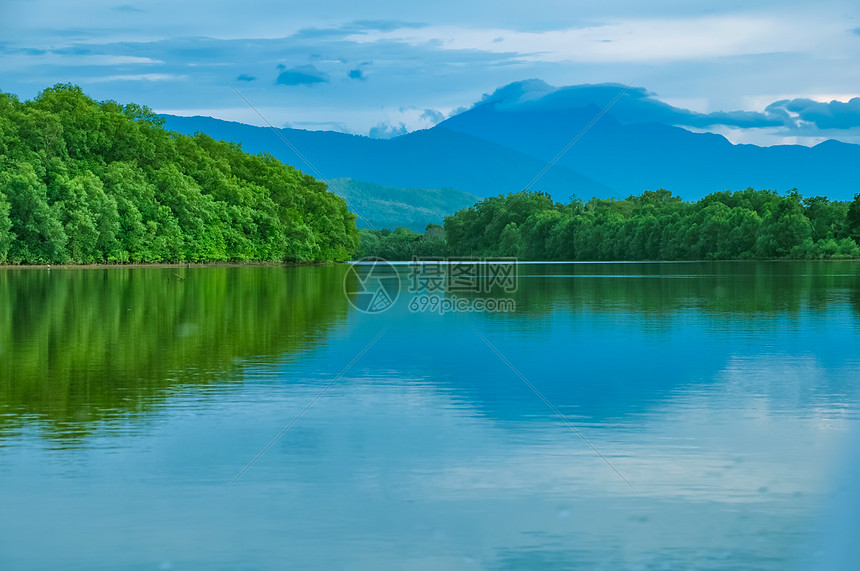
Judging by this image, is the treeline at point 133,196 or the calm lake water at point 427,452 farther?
the treeline at point 133,196

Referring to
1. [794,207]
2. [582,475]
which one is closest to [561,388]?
[582,475]

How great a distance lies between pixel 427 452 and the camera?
12.9 metres

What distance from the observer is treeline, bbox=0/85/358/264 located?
88.4 metres

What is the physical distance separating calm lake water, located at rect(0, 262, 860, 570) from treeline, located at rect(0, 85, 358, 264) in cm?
6516

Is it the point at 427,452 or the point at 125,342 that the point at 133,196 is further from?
the point at 427,452

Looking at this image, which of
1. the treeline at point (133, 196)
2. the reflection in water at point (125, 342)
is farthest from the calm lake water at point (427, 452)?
the treeline at point (133, 196)

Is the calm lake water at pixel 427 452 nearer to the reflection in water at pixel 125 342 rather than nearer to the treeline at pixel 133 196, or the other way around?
the reflection in water at pixel 125 342

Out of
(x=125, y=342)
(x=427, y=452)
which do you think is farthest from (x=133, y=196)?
(x=427, y=452)

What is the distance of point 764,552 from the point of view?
29.6ft

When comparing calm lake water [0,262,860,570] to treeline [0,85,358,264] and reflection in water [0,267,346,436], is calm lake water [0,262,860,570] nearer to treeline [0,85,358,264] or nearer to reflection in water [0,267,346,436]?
reflection in water [0,267,346,436]

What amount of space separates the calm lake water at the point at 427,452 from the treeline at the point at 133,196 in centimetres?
6516

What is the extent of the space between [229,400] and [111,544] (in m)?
7.73

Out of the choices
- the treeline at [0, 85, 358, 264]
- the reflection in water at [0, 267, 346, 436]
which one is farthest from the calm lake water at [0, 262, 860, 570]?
the treeline at [0, 85, 358, 264]

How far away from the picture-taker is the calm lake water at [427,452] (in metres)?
9.22
